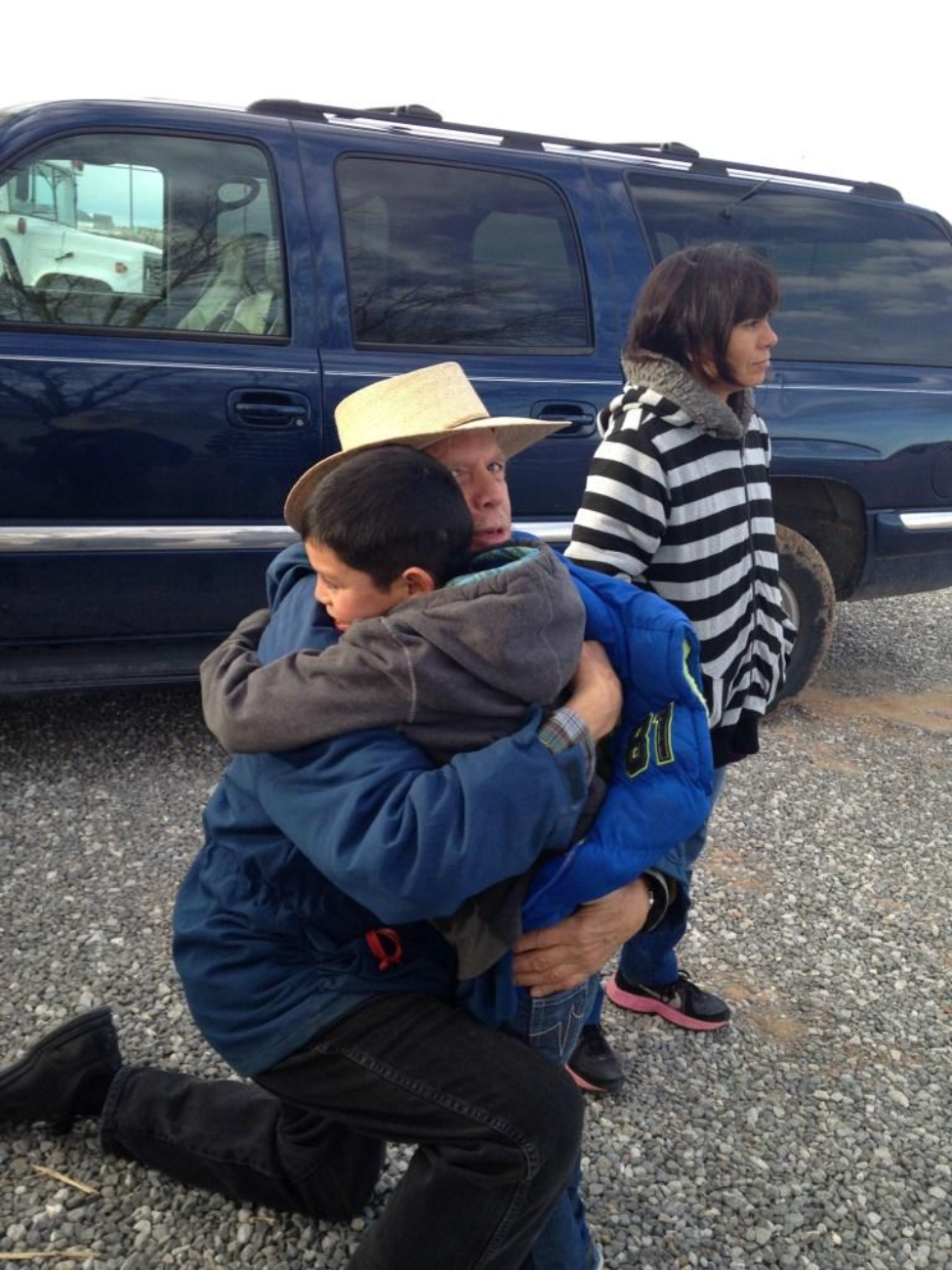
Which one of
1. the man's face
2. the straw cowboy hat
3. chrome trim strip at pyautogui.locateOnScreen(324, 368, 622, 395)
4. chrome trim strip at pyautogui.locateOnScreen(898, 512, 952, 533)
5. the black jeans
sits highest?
the straw cowboy hat

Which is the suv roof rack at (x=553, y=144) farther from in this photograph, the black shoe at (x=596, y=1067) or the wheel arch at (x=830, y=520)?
the black shoe at (x=596, y=1067)

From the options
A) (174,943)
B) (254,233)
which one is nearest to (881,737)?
(254,233)

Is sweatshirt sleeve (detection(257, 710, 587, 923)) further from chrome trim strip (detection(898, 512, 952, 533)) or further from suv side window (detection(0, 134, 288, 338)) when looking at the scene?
chrome trim strip (detection(898, 512, 952, 533))

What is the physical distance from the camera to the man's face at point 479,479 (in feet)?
6.13

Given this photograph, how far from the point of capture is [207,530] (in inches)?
153

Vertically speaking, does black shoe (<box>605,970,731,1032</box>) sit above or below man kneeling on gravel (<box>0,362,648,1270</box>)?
below

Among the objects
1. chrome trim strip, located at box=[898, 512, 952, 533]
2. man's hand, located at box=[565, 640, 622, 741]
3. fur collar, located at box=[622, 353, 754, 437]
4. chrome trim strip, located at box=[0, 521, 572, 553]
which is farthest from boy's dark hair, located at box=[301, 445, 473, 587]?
chrome trim strip, located at box=[898, 512, 952, 533]

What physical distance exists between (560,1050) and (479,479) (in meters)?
0.89

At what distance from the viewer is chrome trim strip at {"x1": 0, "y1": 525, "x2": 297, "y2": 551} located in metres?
3.65

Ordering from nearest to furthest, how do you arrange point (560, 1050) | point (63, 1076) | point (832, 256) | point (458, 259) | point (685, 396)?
point (560, 1050) < point (63, 1076) < point (685, 396) < point (458, 259) < point (832, 256)

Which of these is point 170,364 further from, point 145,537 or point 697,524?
point 697,524

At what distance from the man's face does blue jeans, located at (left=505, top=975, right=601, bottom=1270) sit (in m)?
0.70

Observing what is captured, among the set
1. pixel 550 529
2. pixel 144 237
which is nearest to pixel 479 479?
pixel 144 237

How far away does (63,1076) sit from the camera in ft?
7.28
